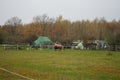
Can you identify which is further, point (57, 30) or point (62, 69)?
point (57, 30)

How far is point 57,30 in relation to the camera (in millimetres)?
84375

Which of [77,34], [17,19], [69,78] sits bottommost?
[69,78]

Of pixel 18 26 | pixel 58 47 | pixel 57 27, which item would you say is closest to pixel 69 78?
pixel 58 47

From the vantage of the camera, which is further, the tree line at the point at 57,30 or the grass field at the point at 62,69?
the tree line at the point at 57,30

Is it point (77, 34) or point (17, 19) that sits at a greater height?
point (17, 19)

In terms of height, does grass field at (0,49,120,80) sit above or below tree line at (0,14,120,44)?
below

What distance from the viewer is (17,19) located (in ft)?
334

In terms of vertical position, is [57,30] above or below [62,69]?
above

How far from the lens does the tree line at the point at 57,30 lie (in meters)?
79.4

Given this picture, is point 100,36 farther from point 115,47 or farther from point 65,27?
point 115,47

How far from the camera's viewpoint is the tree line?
260 feet

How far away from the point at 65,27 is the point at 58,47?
44102mm

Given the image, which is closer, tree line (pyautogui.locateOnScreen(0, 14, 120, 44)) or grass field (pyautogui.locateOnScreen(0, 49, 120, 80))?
grass field (pyautogui.locateOnScreen(0, 49, 120, 80))

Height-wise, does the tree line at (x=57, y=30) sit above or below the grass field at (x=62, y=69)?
above
